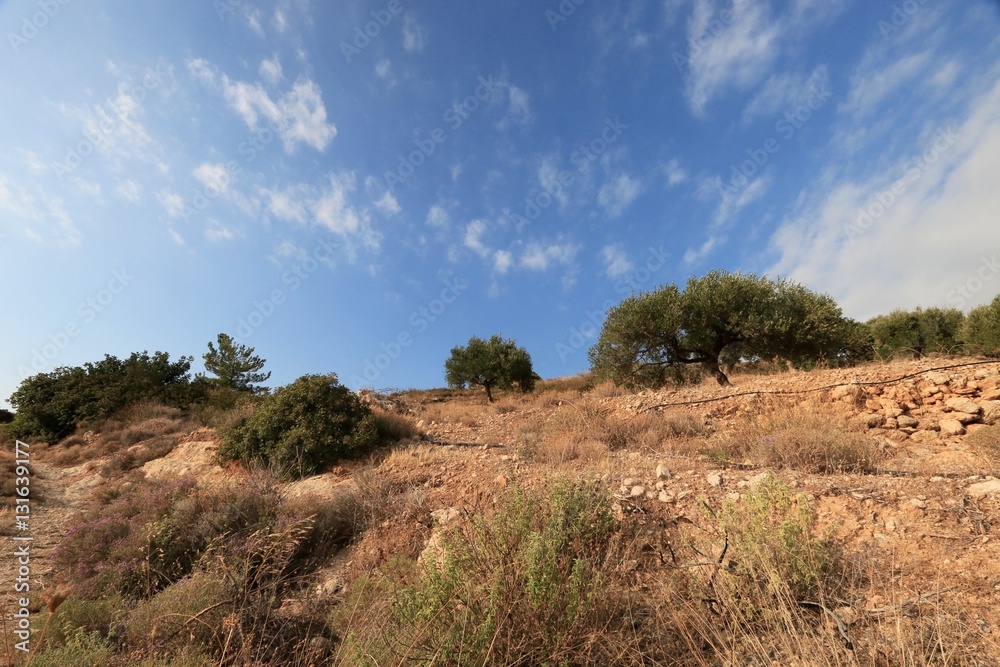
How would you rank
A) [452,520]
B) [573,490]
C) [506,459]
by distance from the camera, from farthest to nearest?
[506,459]
[452,520]
[573,490]

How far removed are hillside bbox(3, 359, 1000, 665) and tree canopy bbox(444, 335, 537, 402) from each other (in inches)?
620

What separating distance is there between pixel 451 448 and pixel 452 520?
3847mm

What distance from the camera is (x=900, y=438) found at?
23.8 ft

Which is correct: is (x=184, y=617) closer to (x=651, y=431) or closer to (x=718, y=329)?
(x=651, y=431)

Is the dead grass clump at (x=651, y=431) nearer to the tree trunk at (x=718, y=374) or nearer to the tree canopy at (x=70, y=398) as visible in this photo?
the tree trunk at (x=718, y=374)

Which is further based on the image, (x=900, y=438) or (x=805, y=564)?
(x=900, y=438)

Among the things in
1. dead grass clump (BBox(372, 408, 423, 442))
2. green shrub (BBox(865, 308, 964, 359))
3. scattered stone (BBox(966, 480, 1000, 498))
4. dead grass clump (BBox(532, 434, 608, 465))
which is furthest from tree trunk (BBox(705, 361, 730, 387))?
green shrub (BBox(865, 308, 964, 359))

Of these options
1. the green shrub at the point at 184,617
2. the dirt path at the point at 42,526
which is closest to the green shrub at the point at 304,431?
the dirt path at the point at 42,526

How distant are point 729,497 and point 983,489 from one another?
7.77 feet

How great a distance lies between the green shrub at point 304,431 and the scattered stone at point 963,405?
466 inches

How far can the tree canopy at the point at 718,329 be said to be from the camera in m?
15.2

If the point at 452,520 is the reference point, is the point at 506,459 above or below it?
above

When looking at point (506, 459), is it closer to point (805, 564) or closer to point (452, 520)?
point (452, 520)

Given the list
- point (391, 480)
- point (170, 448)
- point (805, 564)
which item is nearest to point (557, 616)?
point (805, 564)
